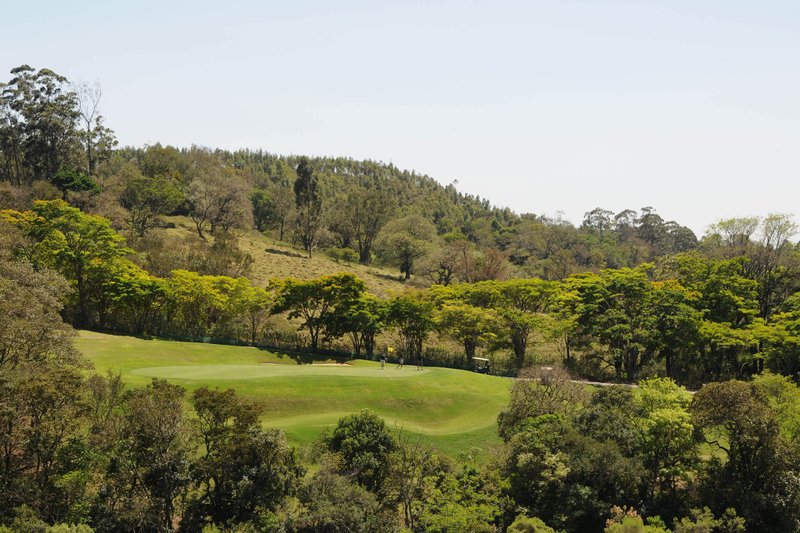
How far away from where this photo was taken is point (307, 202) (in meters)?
101

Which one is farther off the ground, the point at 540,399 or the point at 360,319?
the point at 360,319

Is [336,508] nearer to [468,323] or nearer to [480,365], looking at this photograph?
[468,323]

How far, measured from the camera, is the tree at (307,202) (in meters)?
99.6

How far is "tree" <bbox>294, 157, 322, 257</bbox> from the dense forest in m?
0.39

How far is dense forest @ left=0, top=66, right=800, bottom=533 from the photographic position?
24156mm

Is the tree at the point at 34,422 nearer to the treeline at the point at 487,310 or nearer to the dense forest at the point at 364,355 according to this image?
the dense forest at the point at 364,355

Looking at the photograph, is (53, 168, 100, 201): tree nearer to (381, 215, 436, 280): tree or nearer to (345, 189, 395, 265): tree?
(345, 189, 395, 265): tree

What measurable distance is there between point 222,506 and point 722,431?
2499cm

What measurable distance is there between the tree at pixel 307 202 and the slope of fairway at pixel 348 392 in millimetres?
56483

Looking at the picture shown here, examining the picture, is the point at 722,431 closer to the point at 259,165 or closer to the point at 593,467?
the point at 593,467

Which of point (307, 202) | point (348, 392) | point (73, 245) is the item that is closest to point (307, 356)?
point (348, 392)

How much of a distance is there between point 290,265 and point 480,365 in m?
44.3

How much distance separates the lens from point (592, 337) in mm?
58688

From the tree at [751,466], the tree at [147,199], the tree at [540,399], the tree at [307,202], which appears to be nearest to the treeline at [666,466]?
the tree at [751,466]
